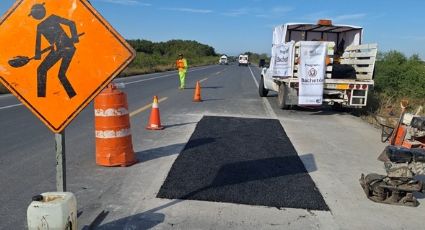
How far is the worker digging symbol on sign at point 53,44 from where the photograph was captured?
11.9 ft

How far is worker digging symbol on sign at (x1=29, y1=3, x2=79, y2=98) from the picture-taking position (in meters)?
3.62

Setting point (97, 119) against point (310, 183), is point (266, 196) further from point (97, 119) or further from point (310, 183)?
point (97, 119)

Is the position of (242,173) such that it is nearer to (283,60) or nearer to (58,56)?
(58,56)

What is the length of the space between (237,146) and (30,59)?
4725 mm

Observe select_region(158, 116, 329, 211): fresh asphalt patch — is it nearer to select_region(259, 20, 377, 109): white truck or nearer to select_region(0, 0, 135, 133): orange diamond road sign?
select_region(0, 0, 135, 133): orange diamond road sign

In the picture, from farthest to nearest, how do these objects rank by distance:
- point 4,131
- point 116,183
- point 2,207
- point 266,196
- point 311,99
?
point 311,99 < point 4,131 < point 116,183 < point 266,196 < point 2,207

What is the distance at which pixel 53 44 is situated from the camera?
3641mm

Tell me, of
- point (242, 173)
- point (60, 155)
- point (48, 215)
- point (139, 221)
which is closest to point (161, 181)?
point (242, 173)

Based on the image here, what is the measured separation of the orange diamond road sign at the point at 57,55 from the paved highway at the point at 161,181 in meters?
1.29

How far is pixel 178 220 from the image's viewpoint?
443cm

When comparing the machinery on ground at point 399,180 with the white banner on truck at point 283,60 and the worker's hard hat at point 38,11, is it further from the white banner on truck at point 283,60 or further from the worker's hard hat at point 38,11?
the white banner on truck at point 283,60

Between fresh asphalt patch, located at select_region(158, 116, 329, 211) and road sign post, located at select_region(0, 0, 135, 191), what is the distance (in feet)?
5.91

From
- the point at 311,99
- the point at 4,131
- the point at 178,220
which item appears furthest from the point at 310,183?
the point at 311,99

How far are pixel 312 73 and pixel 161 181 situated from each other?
810 cm
